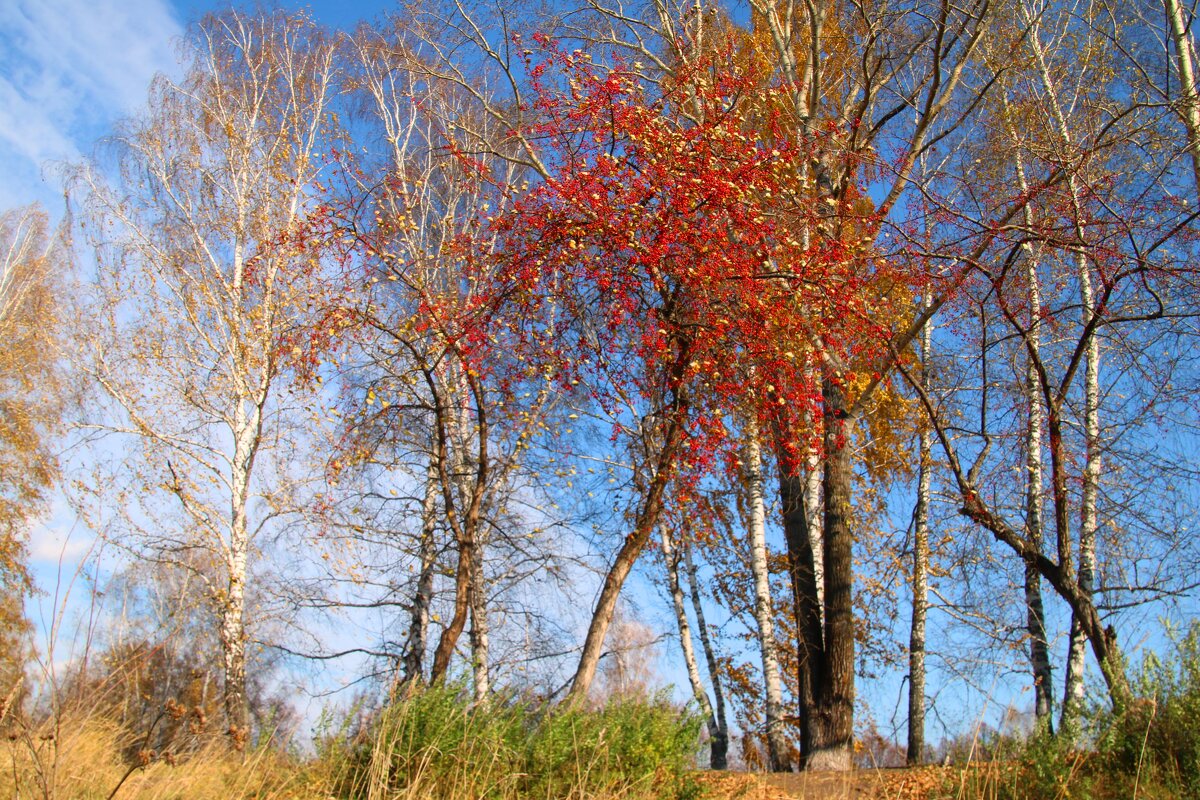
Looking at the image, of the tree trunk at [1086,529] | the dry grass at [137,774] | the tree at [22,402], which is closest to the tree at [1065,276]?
the tree trunk at [1086,529]

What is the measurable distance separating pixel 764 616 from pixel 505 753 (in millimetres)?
4963

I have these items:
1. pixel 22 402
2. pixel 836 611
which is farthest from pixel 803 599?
pixel 22 402

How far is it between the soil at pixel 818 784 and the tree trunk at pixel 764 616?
86.7 inches

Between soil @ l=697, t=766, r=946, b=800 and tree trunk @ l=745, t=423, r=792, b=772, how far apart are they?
7.23 feet

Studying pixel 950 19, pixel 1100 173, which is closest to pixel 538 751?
pixel 1100 173

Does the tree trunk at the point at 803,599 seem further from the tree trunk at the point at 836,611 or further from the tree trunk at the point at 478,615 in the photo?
the tree trunk at the point at 478,615

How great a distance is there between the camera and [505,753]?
4895 millimetres

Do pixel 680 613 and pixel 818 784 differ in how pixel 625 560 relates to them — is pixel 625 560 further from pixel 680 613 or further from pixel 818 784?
pixel 680 613

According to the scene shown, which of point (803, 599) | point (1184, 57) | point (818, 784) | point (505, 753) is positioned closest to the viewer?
point (505, 753)

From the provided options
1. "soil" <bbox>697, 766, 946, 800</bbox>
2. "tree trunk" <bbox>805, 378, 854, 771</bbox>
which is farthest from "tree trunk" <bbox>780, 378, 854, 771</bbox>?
"soil" <bbox>697, 766, 946, 800</bbox>

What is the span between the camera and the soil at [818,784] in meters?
5.73

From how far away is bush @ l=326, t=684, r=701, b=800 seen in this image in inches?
183

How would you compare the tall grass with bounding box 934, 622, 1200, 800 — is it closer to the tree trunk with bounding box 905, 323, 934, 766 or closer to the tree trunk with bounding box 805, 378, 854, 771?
the tree trunk with bounding box 805, 378, 854, 771

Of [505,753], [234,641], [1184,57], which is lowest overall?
[505,753]
